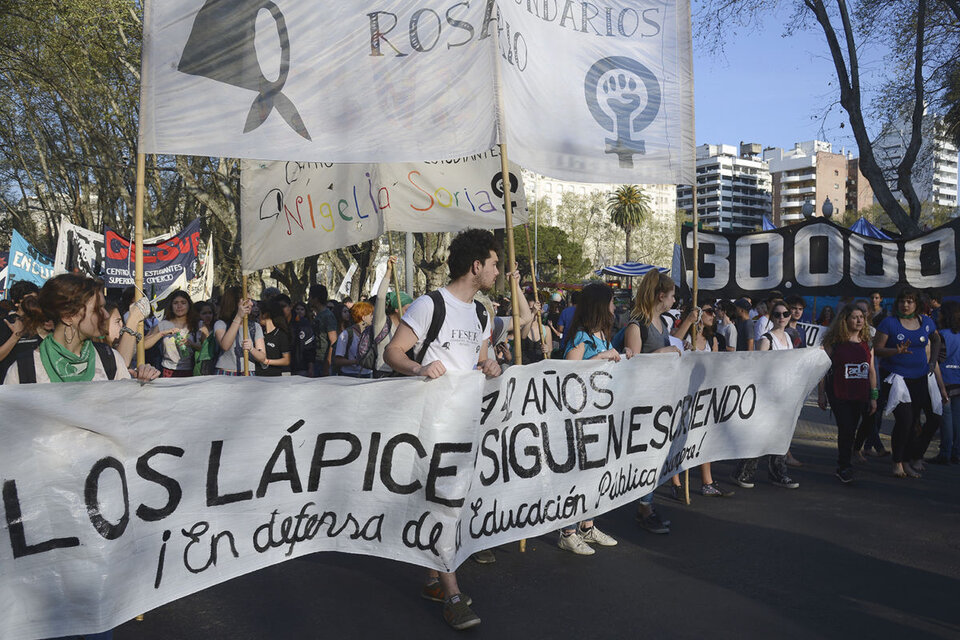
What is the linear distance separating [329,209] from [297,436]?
3.41m

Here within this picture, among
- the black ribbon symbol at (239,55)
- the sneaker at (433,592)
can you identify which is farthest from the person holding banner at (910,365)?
the black ribbon symbol at (239,55)

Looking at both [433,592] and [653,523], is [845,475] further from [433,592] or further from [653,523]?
[433,592]

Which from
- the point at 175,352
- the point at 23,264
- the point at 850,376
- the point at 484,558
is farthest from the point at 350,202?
the point at 23,264

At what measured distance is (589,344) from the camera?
4996mm

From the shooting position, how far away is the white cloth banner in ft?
12.8

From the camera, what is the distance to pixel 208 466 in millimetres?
3230

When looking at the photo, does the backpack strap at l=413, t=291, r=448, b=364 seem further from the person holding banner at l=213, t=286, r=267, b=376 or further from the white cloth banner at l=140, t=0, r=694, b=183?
the person holding banner at l=213, t=286, r=267, b=376

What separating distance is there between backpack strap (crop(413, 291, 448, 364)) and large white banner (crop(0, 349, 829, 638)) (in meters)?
0.28

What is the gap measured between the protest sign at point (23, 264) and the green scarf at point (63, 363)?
1198cm

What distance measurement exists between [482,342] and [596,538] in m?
1.76

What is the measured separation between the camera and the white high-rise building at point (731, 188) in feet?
584

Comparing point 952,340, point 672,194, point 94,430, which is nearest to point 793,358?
point 952,340

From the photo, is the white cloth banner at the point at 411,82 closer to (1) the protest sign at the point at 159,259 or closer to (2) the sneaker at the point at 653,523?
(2) the sneaker at the point at 653,523

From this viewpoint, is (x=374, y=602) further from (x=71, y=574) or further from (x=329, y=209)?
(x=329, y=209)
